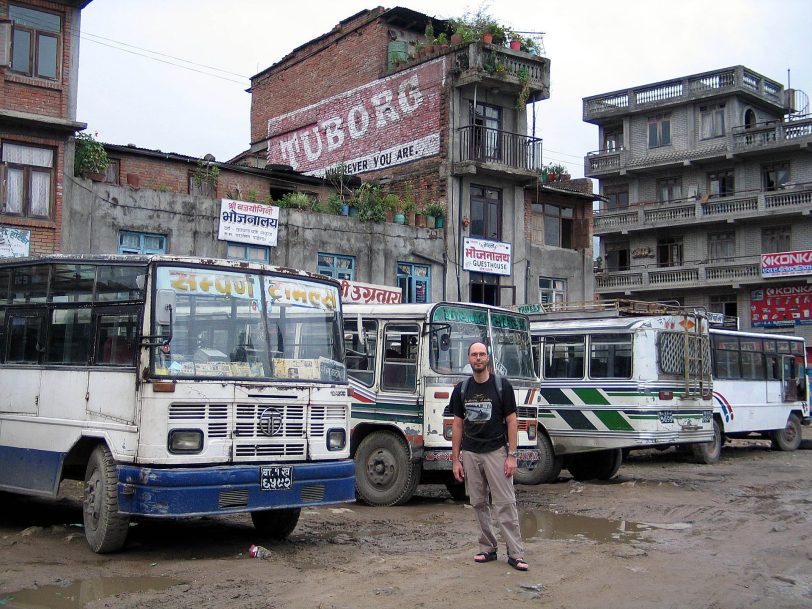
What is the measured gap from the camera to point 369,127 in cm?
3081

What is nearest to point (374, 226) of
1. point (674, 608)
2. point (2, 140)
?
point (2, 140)

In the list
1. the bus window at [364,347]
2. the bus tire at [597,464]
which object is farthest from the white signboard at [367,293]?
the bus window at [364,347]

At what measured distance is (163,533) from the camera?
9.39 m

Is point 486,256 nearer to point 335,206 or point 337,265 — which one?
point 335,206

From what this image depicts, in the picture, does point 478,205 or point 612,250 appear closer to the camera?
point 478,205

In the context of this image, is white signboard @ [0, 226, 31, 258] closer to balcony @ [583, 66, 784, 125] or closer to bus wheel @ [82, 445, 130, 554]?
bus wheel @ [82, 445, 130, 554]

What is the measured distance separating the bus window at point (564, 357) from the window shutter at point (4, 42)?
42.7ft

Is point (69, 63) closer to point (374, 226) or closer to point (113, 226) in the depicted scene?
point (113, 226)

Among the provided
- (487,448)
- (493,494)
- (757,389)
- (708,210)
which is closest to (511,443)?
(487,448)

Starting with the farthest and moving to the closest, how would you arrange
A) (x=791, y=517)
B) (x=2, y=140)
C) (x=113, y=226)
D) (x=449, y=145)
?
(x=449, y=145)
(x=113, y=226)
(x=2, y=140)
(x=791, y=517)

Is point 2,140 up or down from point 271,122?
down

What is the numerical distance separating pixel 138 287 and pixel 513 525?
3.96 meters

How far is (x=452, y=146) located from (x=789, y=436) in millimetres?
12812

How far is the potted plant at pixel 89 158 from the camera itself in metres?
20.8
